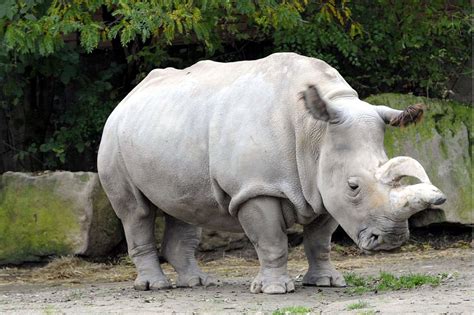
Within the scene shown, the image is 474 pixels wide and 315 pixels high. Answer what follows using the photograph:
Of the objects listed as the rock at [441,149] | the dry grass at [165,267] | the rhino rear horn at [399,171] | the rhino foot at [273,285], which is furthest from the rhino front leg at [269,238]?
the rock at [441,149]

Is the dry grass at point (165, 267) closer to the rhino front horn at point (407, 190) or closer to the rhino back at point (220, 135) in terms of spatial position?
the rhino back at point (220, 135)

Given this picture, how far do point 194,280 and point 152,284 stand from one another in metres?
0.32

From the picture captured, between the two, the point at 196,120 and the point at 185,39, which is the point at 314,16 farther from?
the point at 196,120

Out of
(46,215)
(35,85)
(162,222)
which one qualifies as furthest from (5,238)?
(35,85)

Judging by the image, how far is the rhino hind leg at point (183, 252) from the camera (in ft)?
30.7

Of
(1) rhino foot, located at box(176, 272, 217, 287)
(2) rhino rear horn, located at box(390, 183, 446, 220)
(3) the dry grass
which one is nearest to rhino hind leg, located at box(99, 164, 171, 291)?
(1) rhino foot, located at box(176, 272, 217, 287)

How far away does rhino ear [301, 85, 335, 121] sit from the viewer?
793cm

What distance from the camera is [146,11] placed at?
10.0m

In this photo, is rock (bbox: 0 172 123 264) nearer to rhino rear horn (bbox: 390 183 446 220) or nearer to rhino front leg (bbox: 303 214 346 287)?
→ rhino front leg (bbox: 303 214 346 287)

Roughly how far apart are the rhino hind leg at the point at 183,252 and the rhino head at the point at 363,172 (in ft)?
5.48

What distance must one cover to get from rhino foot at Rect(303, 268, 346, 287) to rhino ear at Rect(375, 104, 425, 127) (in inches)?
51.7

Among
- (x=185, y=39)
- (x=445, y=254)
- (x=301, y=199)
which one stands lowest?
(x=445, y=254)

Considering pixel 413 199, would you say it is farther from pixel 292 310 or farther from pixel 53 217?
pixel 53 217

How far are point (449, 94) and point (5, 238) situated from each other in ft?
15.3
